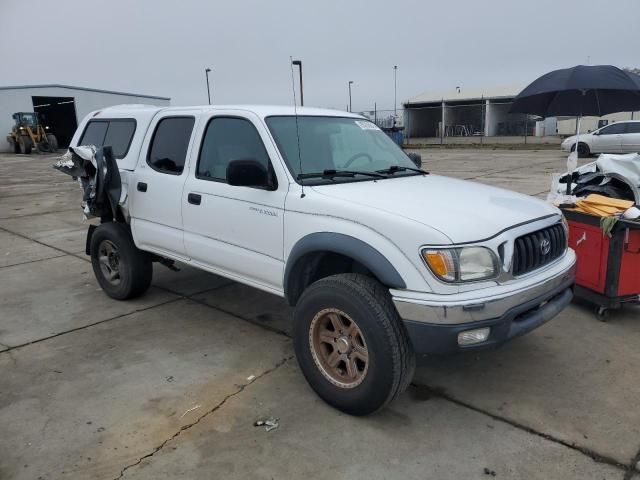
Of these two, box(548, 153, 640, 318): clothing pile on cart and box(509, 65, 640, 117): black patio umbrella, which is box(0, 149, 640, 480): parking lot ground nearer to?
box(548, 153, 640, 318): clothing pile on cart

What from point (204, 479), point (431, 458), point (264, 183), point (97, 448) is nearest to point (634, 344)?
point (431, 458)

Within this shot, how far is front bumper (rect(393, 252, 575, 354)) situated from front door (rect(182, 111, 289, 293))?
1108 millimetres

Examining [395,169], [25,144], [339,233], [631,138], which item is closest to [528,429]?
[339,233]

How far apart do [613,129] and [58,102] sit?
116ft

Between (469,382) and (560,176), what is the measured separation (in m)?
3.11

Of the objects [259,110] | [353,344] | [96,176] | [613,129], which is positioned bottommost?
[353,344]

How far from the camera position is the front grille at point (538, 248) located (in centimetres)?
299

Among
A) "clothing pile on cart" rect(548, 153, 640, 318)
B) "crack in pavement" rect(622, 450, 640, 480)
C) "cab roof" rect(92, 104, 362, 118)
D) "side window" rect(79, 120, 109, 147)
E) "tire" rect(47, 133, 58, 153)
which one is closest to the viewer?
"crack in pavement" rect(622, 450, 640, 480)

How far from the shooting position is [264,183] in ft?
11.5

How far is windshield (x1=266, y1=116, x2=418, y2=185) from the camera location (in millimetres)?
3658

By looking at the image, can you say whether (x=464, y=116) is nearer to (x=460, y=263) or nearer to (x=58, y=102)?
(x=58, y=102)

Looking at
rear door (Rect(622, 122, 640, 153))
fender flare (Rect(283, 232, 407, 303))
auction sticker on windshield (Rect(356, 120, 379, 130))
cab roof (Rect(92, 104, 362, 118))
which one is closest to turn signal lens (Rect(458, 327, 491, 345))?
fender flare (Rect(283, 232, 407, 303))

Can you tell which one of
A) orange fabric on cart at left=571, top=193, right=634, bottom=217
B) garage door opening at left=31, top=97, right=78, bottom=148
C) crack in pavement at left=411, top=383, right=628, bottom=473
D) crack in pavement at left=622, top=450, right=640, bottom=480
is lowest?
crack in pavement at left=622, top=450, right=640, bottom=480

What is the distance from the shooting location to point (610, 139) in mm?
20328
